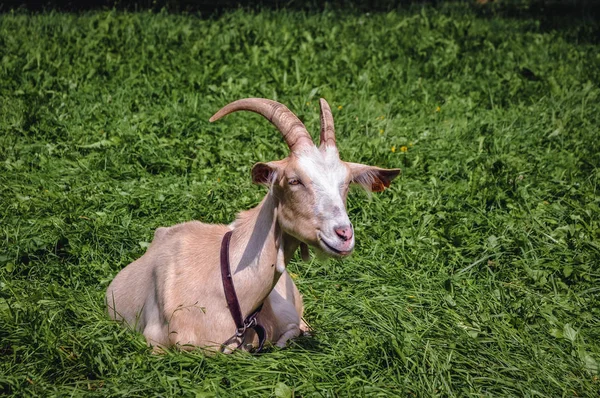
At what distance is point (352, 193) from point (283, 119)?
1.62 meters

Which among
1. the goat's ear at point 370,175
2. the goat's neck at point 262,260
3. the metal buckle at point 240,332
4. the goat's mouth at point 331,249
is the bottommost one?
the metal buckle at point 240,332

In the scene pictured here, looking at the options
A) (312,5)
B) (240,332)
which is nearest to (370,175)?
(240,332)

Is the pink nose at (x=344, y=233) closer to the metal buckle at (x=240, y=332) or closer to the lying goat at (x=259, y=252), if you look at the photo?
the lying goat at (x=259, y=252)

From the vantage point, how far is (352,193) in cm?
550

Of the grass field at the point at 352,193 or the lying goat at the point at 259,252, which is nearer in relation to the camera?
the lying goat at the point at 259,252

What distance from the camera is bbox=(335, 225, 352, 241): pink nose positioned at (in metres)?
3.60

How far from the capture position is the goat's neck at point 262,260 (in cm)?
396

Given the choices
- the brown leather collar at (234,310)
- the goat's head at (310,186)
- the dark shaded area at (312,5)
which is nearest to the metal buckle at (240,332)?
the brown leather collar at (234,310)

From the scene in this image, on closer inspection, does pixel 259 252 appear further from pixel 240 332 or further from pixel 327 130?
pixel 327 130

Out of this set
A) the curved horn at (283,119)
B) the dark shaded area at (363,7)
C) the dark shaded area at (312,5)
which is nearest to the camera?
the curved horn at (283,119)

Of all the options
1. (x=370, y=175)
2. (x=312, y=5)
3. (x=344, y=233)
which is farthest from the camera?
(x=312, y=5)

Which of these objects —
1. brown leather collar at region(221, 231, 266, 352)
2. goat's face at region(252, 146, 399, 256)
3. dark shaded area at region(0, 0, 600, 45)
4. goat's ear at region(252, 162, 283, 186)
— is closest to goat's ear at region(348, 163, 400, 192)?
goat's face at region(252, 146, 399, 256)

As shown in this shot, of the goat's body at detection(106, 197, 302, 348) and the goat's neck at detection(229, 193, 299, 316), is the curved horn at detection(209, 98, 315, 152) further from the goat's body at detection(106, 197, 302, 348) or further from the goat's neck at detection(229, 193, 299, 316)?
the goat's body at detection(106, 197, 302, 348)

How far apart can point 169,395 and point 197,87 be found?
4718 mm
